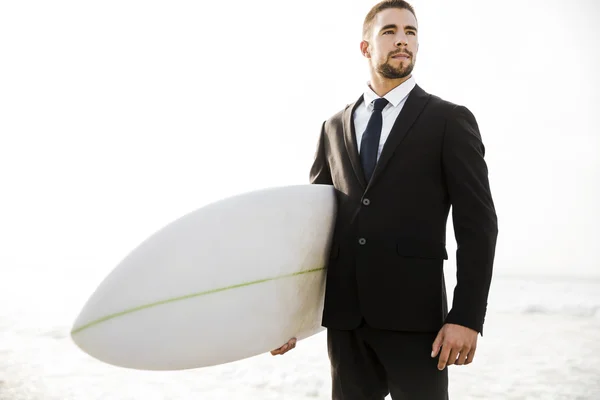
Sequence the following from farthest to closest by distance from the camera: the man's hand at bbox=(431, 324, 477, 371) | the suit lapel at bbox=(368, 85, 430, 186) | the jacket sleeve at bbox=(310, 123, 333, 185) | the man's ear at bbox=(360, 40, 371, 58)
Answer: the jacket sleeve at bbox=(310, 123, 333, 185)
the man's ear at bbox=(360, 40, 371, 58)
the suit lapel at bbox=(368, 85, 430, 186)
the man's hand at bbox=(431, 324, 477, 371)

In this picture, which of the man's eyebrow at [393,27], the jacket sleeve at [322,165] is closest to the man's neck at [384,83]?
the man's eyebrow at [393,27]

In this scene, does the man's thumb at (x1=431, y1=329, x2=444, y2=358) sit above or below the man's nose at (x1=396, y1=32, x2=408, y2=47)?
below

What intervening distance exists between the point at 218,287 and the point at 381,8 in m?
0.86

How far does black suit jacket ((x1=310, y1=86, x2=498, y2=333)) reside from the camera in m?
1.23

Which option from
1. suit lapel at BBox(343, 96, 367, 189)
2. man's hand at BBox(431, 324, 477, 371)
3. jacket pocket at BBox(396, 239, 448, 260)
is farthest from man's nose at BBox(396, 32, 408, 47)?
man's hand at BBox(431, 324, 477, 371)

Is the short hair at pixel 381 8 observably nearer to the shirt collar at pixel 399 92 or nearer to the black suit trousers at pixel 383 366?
the shirt collar at pixel 399 92

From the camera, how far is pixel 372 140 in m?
1.37

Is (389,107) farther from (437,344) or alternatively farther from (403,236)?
(437,344)

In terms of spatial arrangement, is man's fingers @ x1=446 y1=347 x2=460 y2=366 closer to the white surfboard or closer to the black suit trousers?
the black suit trousers

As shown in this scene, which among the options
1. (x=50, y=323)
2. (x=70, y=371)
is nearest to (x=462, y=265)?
(x=70, y=371)

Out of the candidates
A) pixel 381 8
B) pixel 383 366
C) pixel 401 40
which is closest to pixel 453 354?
pixel 383 366

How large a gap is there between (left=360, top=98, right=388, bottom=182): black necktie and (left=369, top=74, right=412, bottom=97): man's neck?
3 cm

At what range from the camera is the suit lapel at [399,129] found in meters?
1.31

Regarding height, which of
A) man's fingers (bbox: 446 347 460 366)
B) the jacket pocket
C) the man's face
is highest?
the man's face
